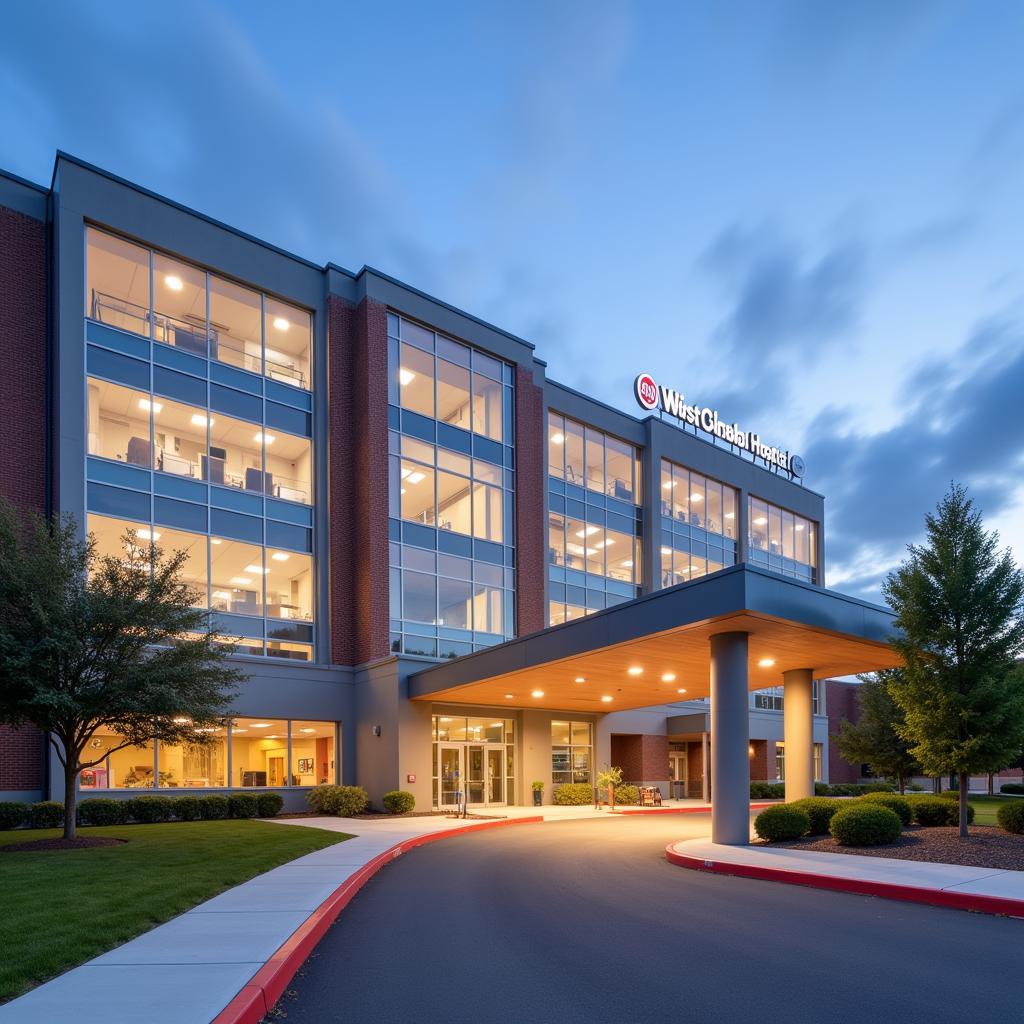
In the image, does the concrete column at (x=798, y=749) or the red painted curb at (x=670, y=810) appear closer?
the concrete column at (x=798, y=749)

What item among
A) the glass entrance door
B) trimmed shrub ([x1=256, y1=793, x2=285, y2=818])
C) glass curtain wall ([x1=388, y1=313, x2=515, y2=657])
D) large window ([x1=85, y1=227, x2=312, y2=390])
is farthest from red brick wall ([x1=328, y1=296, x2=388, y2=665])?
trimmed shrub ([x1=256, y1=793, x2=285, y2=818])

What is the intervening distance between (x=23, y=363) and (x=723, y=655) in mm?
21256

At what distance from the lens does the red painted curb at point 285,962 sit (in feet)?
20.3

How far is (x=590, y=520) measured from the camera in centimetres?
4253

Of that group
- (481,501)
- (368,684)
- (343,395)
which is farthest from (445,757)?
(343,395)

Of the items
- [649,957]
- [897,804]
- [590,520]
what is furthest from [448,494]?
[649,957]

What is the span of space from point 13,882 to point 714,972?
30.9 feet

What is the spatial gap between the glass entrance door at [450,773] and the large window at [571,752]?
513 centimetres

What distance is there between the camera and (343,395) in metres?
33.3

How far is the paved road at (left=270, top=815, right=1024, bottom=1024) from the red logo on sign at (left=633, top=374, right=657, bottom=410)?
33777 mm

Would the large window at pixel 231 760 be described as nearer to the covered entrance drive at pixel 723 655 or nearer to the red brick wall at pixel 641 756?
the covered entrance drive at pixel 723 655

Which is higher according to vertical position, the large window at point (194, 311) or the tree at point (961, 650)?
the large window at point (194, 311)

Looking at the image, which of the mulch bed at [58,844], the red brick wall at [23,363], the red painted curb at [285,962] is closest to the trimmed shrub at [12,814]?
the red brick wall at [23,363]

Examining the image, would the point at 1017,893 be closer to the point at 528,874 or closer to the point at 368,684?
the point at 528,874
